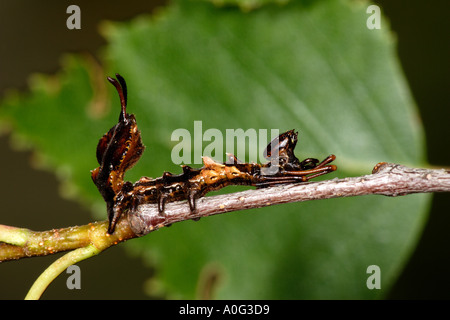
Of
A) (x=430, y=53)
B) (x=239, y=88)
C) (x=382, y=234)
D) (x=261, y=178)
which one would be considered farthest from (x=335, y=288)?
(x=430, y=53)

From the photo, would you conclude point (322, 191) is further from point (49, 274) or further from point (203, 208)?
point (49, 274)

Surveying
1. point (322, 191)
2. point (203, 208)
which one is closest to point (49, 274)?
point (203, 208)

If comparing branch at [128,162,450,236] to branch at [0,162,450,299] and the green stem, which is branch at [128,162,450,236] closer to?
branch at [0,162,450,299]

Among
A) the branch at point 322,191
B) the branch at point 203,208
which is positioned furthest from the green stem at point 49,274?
the branch at point 322,191

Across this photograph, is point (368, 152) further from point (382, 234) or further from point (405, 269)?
point (405, 269)

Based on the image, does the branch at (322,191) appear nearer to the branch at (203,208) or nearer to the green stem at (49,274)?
the branch at (203,208)
